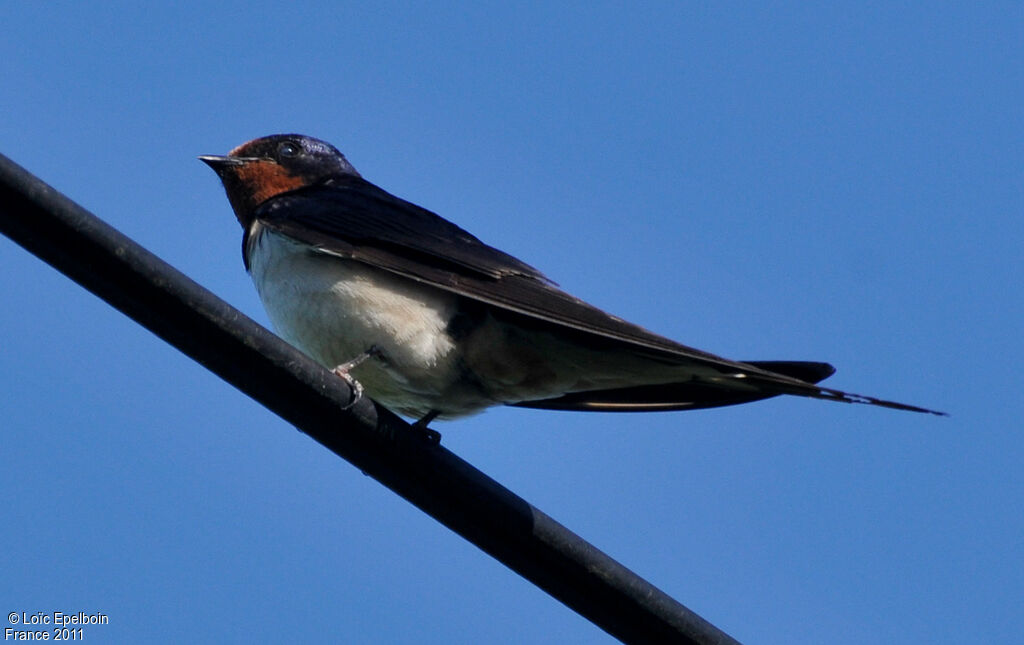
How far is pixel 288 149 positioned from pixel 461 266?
1.74m

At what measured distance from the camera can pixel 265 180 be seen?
203 inches

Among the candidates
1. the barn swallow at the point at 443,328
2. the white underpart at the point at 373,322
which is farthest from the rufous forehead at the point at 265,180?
the white underpart at the point at 373,322

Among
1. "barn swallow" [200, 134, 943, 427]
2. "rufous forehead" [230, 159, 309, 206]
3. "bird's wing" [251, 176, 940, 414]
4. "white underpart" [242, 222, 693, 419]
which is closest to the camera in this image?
"bird's wing" [251, 176, 940, 414]

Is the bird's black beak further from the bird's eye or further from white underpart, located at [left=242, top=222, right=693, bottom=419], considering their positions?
white underpart, located at [left=242, top=222, right=693, bottom=419]

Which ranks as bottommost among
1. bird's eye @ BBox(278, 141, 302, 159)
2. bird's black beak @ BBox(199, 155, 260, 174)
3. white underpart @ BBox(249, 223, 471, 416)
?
white underpart @ BBox(249, 223, 471, 416)

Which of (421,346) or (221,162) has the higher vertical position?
(221,162)

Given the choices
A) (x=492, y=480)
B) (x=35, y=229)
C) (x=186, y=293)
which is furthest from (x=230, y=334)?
(x=492, y=480)

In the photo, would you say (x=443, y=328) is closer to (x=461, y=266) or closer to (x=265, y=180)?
(x=461, y=266)

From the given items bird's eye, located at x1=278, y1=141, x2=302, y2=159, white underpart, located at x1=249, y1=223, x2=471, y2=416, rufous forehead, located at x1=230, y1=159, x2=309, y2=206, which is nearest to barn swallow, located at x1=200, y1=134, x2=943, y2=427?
white underpart, located at x1=249, y1=223, x2=471, y2=416

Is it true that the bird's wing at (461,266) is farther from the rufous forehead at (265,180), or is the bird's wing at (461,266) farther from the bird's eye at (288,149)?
the bird's eye at (288,149)

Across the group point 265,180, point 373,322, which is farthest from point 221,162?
point 373,322

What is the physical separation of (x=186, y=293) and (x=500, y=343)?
5.33 ft

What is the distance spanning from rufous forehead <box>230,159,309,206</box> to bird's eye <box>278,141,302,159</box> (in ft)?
0.25

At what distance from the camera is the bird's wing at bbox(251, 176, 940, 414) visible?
3281 millimetres
